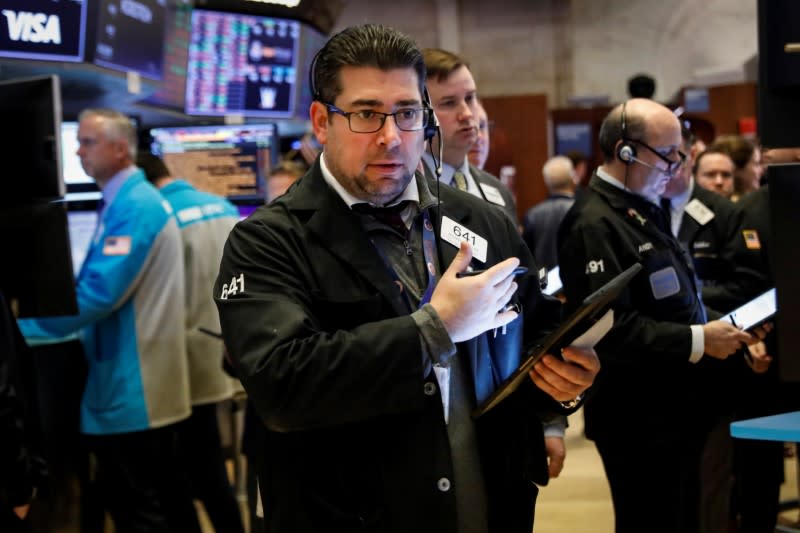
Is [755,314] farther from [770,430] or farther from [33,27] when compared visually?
[33,27]

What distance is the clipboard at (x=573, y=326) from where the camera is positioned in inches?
61.6

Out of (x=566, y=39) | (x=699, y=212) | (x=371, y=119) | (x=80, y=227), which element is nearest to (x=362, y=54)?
(x=371, y=119)

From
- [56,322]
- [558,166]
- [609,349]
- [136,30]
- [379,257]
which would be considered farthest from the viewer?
[558,166]

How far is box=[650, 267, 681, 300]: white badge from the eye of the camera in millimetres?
3031

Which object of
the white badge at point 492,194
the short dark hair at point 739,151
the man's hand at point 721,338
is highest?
the short dark hair at point 739,151

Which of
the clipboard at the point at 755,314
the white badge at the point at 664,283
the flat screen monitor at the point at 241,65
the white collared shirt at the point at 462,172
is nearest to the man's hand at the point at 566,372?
the white collared shirt at the point at 462,172

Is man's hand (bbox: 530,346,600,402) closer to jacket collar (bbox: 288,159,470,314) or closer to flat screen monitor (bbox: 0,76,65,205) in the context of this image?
jacket collar (bbox: 288,159,470,314)

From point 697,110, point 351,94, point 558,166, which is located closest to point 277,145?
point 558,166

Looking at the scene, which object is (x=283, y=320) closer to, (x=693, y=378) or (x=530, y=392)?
(x=530, y=392)

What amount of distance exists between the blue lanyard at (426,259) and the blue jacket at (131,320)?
2264mm

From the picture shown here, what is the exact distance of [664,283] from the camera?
3.04 m

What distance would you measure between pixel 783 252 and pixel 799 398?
219cm

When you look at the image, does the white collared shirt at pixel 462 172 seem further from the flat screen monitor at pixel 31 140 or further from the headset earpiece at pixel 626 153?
the flat screen monitor at pixel 31 140

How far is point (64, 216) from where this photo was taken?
3121 mm
